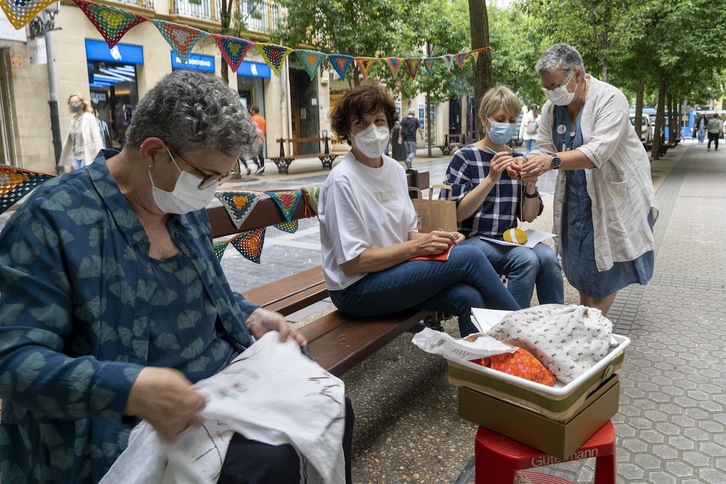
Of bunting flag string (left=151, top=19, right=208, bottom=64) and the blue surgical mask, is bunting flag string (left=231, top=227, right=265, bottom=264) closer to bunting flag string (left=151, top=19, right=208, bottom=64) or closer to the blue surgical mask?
the blue surgical mask

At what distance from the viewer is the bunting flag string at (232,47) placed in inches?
219

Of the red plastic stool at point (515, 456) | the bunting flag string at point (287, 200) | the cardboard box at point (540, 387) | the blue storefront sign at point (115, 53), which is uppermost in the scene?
A: the blue storefront sign at point (115, 53)

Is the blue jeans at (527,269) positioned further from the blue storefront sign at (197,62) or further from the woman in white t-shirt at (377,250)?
the blue storefront sign at (197,62)

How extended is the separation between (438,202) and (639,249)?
1.32 meters

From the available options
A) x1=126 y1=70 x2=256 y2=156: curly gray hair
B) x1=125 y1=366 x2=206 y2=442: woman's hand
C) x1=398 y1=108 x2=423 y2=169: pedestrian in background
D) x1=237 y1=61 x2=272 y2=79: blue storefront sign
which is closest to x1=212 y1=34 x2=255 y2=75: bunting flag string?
x1=126 y1=70 x2=256 y2=156: curly gray hair

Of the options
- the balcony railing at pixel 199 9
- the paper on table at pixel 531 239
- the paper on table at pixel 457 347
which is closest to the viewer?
the paper on table at pixel 457 347

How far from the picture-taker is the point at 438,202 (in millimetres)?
3432

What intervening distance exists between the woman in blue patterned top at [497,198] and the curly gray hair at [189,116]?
7.10 ft

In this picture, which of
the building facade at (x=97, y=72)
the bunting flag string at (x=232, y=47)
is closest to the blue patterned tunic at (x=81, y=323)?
the bunting flag string at (x=232, y=47)

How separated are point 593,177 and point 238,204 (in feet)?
6.86

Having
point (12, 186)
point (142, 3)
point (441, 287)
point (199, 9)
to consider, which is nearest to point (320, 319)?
point (441, 287)

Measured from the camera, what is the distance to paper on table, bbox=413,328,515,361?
1.90 metres

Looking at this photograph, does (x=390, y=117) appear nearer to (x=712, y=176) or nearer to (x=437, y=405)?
(x=437, y=405)

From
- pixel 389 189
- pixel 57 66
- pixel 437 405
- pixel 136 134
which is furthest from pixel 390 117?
pixel 57 66
